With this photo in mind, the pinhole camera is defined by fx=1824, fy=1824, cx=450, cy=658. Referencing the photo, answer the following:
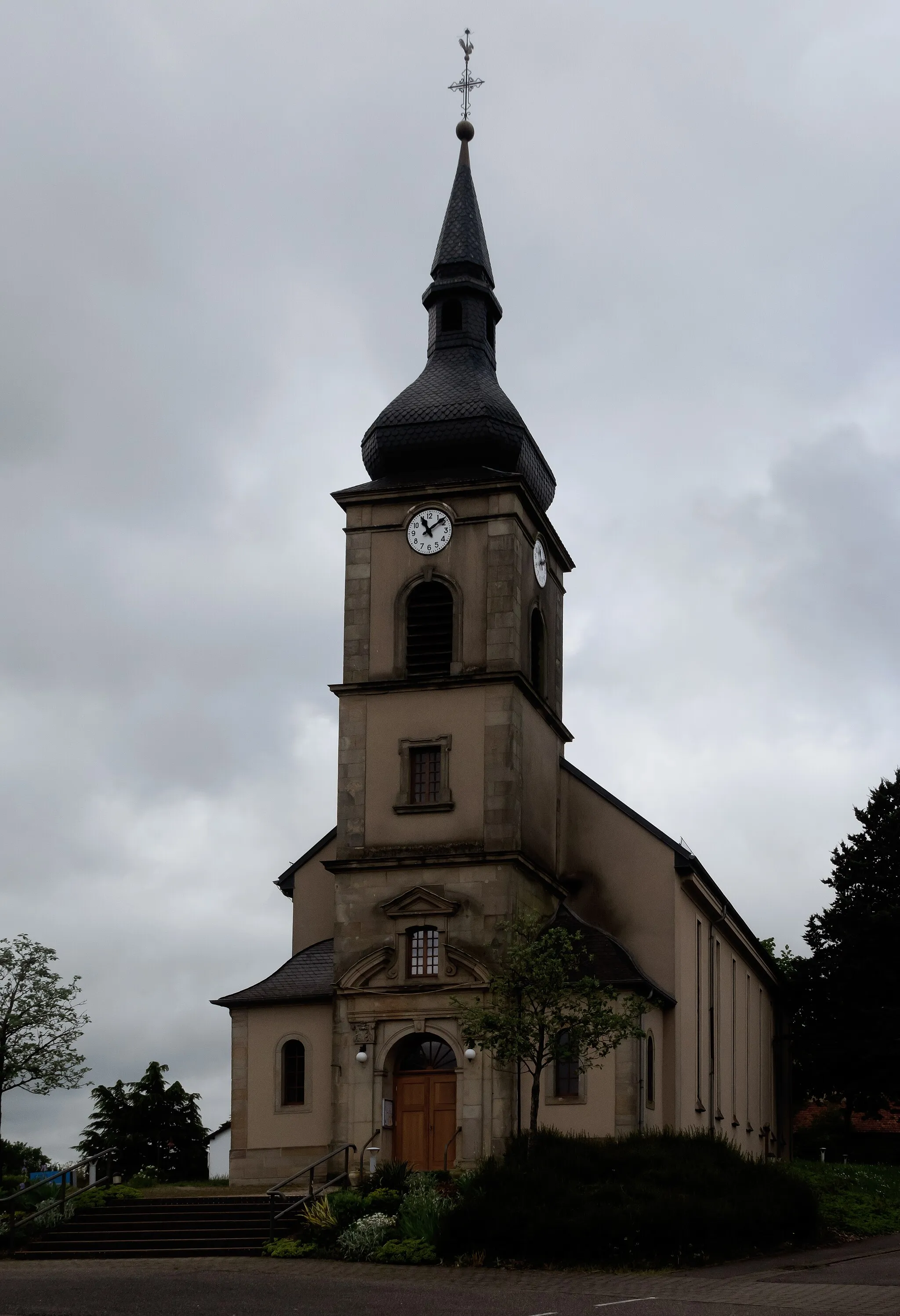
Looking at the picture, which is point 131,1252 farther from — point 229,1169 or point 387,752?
point 387,752

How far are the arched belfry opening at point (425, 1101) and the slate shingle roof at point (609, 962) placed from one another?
147 inches

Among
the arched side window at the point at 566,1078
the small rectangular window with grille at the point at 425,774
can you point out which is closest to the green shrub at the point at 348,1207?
the arched side window at the point at 566,1078

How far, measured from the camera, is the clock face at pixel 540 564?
44.8 metres

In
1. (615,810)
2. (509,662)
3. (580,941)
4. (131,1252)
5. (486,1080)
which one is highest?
(509,662)

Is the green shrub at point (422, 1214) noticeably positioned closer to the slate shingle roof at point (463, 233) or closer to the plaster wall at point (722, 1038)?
the plaster wall at point (722, 1038)

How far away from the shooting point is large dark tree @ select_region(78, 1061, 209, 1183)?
187 ft

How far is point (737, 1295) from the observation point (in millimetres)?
24734

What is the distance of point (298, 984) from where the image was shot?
41.9 meters

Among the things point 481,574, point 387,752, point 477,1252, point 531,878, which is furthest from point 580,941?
point 477,1252

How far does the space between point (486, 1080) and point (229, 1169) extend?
20.5 feet

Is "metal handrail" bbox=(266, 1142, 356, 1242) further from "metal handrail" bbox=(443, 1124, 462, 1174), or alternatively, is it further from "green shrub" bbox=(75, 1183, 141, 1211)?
"green shrub" bbox=(75, 1183, 141, 1211)

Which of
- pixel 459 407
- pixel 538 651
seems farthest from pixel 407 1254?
pixel 459 407

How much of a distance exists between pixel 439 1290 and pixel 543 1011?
9.02 m

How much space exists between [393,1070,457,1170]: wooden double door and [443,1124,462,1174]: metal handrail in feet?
0.18
